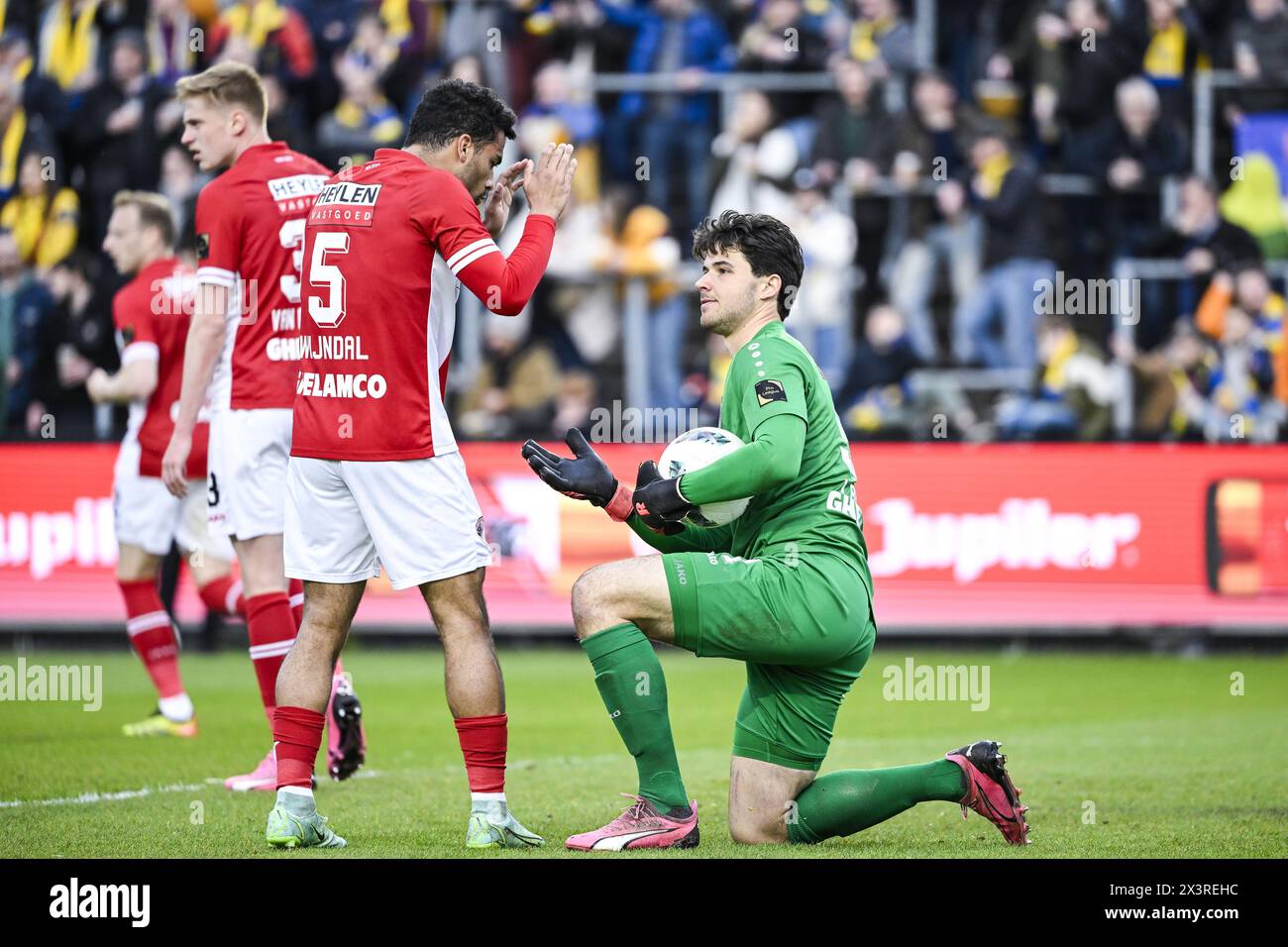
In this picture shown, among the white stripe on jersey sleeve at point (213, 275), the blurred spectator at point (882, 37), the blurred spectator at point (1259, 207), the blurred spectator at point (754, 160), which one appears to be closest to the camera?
the white stripe on jersey sleeve at point (213, 275)

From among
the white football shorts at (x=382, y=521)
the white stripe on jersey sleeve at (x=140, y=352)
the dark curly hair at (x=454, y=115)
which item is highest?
the dark curly hair at (x=454, y=115)

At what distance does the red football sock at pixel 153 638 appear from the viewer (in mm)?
9023

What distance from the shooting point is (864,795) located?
5.75m

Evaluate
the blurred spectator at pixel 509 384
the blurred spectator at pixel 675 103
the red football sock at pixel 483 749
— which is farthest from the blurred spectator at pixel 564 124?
the red football sock at pixel 483 749

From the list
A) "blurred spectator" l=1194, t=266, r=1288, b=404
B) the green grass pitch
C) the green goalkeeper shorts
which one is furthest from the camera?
"blurred spectator" l=1194, t=266, r=1288, b=404

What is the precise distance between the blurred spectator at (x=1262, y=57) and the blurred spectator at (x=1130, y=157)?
0.93 m

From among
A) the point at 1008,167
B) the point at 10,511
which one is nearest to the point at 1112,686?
the point at 1008,167

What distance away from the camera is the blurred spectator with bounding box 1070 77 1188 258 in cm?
1506

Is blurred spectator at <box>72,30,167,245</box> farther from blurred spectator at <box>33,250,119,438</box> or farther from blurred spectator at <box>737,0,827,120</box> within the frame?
blurred spectator at <box>737,0,827,120</box>

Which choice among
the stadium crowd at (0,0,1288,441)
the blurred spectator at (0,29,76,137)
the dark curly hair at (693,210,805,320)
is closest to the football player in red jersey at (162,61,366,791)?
the dark curly hair at (693,210,805,320)

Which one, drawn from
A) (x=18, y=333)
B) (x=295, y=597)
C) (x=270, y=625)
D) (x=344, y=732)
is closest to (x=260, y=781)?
(x=344, y=732)

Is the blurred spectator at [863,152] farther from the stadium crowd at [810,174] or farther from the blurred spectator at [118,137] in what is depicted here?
the blurred spectator at [118,137]

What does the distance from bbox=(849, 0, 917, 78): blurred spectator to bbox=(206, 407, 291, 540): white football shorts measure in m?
9.56

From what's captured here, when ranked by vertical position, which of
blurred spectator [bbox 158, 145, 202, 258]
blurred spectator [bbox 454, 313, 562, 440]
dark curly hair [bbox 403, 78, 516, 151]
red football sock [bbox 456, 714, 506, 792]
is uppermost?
blurred spectator [bbox 158, 145, 202, 258]
